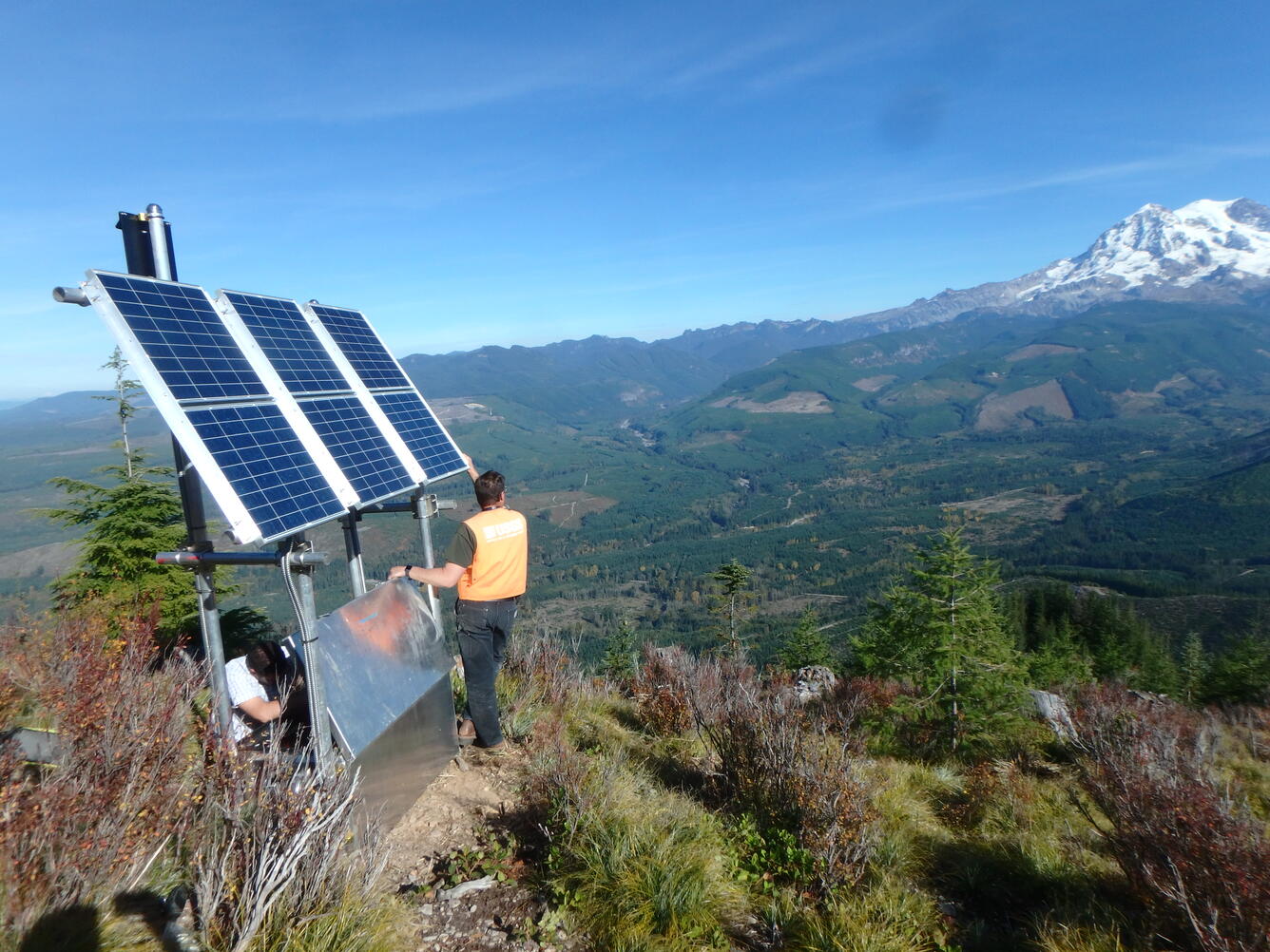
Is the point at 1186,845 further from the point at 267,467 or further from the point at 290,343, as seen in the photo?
the point at 290,343

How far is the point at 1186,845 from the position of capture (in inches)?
137

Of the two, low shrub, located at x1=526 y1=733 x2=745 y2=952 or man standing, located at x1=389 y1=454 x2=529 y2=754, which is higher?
man standing, located at x1=389 y1=454 x2=529 y2=754

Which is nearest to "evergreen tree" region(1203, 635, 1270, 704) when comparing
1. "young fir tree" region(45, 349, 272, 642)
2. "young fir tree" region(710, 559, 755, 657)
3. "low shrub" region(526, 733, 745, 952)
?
"young fir tree" region(710, 559, 755, 657)

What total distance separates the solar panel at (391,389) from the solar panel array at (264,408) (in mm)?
28

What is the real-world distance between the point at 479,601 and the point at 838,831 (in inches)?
116

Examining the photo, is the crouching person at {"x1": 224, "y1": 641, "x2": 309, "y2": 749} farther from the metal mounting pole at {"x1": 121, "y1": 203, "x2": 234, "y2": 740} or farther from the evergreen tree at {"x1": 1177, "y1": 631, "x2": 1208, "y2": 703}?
the evergreen tree at {"x1": 1177, "y1": 631, "x2": 1208, "y2": 703}

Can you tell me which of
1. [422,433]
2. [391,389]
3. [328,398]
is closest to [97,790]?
[328,398]

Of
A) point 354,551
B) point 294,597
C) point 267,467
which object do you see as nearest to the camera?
point 294,597

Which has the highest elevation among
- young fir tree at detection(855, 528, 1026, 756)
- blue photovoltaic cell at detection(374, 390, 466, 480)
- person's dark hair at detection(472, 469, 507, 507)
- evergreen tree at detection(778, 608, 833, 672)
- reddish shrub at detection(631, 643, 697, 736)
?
blue photovoltaic cell at detection(374, 390, 466, 480)

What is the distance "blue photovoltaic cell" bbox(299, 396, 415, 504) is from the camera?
16.6 feet

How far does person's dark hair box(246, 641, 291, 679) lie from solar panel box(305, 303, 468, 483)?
6.80 feet

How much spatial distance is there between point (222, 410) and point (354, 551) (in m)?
2.09


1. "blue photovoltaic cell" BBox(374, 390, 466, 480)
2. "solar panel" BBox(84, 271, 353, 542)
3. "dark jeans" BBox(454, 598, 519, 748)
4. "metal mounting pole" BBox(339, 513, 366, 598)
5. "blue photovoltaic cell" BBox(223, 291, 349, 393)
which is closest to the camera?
"solar panel" BBox(84, 271, 353, 542)

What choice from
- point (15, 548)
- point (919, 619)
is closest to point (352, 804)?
point (919, 619)
